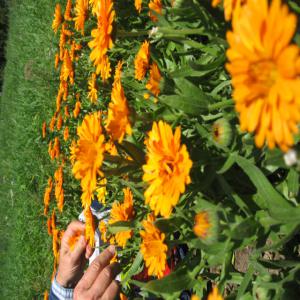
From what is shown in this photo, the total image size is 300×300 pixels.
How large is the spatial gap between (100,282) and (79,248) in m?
0.35

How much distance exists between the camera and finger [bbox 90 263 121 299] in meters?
1.61

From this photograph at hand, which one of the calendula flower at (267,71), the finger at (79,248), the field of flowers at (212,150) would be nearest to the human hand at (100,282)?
the field of flowers at (212,150)

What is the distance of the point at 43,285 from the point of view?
3.64m

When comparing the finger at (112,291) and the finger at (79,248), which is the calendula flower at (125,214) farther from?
the finger at (79,248)

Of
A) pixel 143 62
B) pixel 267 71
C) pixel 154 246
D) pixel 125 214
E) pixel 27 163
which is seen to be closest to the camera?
pixel 267 71

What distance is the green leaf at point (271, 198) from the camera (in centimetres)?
99

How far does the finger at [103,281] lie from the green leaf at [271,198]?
2.39ft

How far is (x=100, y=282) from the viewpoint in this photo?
1.61 metres

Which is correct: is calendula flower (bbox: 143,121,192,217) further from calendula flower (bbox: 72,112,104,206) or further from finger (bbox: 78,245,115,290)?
finger (bbox: 78,245,115,290)

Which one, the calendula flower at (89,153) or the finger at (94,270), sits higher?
the calendula flower at (89,153)

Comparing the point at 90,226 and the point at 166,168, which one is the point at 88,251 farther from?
the point at 166,168

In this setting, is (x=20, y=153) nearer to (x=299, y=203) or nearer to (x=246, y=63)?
(x=299, y=203)

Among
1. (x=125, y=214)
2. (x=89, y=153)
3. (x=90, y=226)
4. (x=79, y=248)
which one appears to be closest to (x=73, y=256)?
(x=79, y=248)

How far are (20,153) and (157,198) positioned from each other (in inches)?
150
